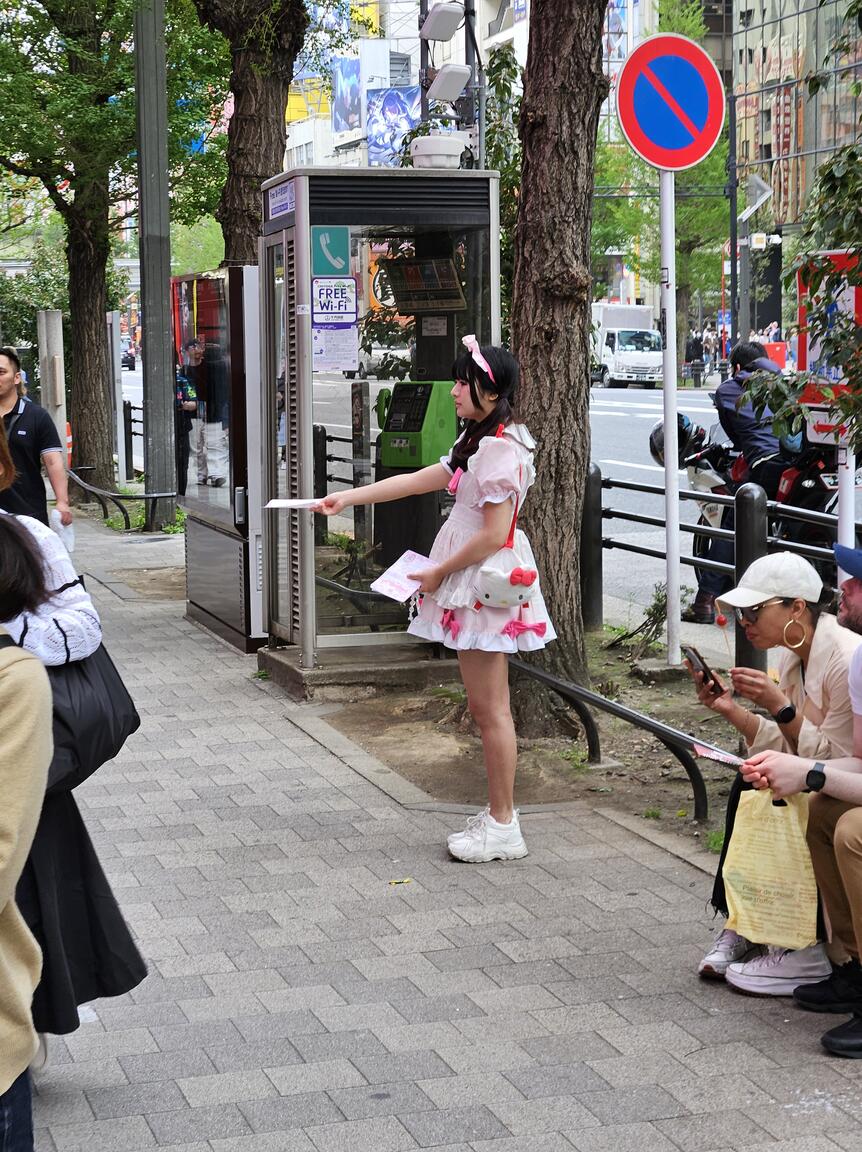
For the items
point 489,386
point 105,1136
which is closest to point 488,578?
point 489,386

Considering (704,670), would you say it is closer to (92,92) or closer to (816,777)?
(816,777)

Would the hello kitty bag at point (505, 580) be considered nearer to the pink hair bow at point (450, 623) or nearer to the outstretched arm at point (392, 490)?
the pink hair bow at point (450, 623)

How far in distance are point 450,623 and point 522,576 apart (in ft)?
1.00

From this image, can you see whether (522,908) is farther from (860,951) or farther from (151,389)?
(151,389)

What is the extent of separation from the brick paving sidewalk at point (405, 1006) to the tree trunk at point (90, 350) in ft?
47.0

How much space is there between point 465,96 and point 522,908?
9.88 meters

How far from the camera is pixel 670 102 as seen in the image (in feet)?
26.2

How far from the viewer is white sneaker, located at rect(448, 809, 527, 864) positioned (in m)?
5.64

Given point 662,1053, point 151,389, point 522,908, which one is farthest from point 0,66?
point 662,1053

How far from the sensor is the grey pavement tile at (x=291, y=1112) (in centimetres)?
370

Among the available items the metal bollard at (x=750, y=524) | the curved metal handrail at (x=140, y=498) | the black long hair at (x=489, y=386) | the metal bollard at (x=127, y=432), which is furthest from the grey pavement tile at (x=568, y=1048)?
the metal bollard at (x=127, y=432)

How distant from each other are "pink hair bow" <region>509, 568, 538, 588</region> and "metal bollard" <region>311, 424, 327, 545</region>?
9.72ft

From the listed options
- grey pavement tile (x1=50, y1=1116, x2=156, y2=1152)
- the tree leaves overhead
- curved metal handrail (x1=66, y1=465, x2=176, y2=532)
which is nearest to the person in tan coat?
grey pavement tile (x1=50, y1=1116, x2=156, y2=1152)

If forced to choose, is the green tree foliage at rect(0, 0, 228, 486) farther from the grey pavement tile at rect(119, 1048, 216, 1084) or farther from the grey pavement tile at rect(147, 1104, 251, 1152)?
the grey pavement tile at rect(147, 1104, 251, 1152)
